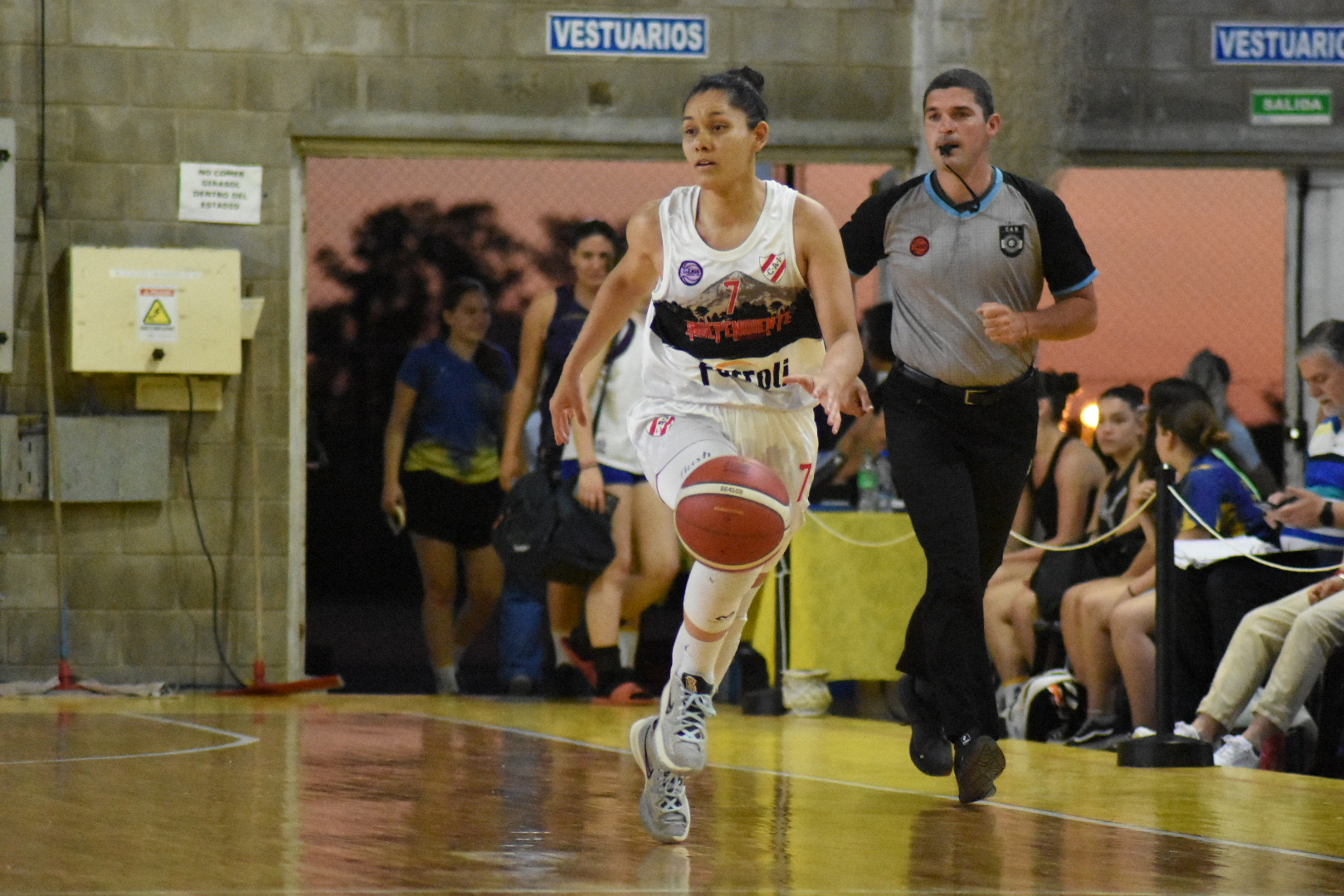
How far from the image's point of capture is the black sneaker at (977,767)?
438 cm

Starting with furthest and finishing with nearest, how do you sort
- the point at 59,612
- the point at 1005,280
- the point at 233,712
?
the point at 59,612
the point at 233,712
the point at 1005,280

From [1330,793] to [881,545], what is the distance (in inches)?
113

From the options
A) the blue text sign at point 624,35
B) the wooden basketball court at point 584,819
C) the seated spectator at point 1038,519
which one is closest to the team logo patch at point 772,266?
the wooden basketball court at point 584,819

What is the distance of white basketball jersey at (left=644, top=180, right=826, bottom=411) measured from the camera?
4.07m

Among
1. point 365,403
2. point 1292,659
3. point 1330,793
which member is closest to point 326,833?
point 1330,793

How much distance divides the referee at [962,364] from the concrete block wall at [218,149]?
4.01m

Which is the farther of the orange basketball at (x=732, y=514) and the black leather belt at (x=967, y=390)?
the black leather belt at (x=967, y=390)

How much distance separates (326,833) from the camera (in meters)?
3.76

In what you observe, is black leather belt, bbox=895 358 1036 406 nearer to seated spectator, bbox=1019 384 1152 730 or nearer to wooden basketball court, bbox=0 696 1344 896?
Result: wooden basketball court, bbox=0 696 1344 896

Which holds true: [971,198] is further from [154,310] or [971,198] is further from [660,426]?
[154,310]

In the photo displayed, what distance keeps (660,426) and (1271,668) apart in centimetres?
272

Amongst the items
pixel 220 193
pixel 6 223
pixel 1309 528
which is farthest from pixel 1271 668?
pixel 6 223

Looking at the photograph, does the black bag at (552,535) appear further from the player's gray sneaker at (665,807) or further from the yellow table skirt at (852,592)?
the player's gray sneaker at (665,807)

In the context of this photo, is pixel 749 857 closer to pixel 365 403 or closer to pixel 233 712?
pixel 233 712
